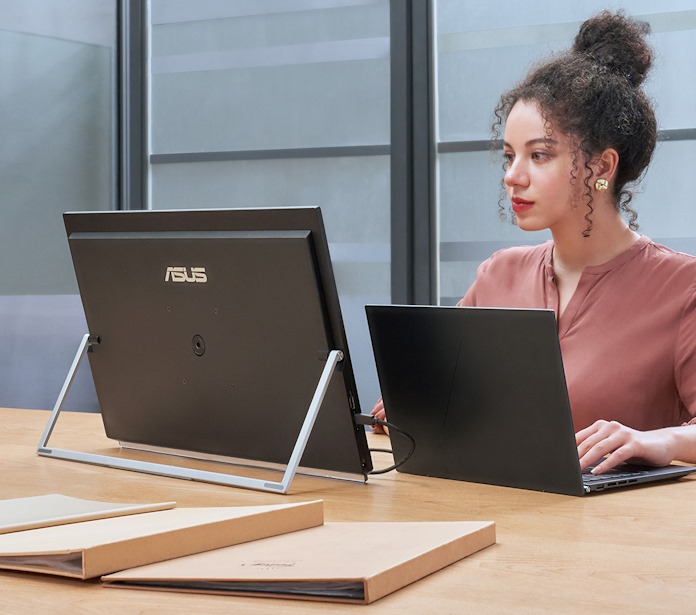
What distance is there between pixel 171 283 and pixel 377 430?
21.0 inches

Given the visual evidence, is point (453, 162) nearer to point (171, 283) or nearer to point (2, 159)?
point (2, 159)

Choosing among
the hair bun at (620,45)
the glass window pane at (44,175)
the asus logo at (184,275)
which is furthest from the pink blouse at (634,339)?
the glass window pane at (44,175)

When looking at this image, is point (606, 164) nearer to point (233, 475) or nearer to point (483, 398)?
point (483, 398)

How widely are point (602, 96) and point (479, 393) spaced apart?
0.79 meters

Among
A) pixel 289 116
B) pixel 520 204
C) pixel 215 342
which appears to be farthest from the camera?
pixel 289 116

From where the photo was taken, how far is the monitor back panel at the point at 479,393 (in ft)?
3.96

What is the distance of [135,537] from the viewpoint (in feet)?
2.75

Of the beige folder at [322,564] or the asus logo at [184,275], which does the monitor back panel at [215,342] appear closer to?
the asus logo at [184,275]

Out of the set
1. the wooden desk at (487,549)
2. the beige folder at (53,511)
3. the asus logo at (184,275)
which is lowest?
the wooden desk at (487,549)

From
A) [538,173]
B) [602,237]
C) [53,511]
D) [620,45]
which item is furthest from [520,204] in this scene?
[53,511]

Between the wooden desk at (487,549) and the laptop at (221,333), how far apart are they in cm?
9

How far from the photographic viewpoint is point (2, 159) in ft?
13.7

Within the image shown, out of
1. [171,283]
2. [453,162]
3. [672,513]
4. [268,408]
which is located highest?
[453,162]

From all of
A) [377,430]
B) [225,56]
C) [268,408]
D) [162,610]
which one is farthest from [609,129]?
[225,56]
